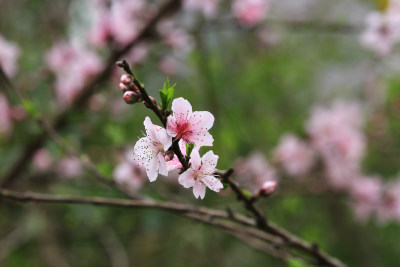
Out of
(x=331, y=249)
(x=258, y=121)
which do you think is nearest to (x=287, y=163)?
(x=258, y=121)

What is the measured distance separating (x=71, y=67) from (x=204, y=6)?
0.83 metres

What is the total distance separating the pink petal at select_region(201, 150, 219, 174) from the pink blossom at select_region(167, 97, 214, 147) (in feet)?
0.12

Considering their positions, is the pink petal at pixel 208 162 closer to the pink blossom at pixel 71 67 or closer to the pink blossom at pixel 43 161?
the pink blossom at pixel 71 67

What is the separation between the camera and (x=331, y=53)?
361 centimetres

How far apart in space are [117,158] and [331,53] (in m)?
2.26

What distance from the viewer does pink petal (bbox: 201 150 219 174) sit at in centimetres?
69

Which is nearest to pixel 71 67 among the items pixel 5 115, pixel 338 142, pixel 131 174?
pixel 5 115

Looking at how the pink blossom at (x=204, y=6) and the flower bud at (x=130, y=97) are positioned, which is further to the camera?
the pink blossom at (x=204, y=6)

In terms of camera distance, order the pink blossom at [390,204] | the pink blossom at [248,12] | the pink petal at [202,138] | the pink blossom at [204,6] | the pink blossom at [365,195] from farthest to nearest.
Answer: the pink blossom at [365,195], the pink blossom at [390,204], the pink blossom at [248,12], the pink blossom at [204,6], the pink petal at [202,138]

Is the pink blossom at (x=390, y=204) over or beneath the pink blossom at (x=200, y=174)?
over

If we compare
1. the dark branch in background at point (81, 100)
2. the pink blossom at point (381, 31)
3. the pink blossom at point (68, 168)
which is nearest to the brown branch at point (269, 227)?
the dark branch in background at point (81, 100)

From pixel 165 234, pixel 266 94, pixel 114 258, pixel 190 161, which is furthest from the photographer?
pixel 266 94

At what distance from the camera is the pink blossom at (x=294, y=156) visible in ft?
7.99

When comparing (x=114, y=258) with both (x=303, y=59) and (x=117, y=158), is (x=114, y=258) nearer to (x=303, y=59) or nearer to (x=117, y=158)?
(x=117, y=158)
